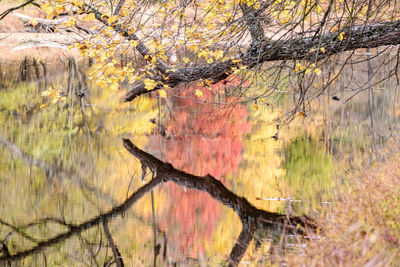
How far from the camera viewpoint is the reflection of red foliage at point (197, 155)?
6676mm

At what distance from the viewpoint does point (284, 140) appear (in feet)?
38.7

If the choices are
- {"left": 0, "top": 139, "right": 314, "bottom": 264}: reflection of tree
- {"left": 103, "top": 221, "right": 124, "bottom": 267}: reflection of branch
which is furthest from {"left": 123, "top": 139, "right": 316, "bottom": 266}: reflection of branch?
{"left": 103, "top": 221, "right": 124, "bottom": 267}: reflection of branch

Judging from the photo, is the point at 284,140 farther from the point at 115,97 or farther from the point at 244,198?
the point at 115,97

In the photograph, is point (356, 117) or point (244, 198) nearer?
point (244, 198)

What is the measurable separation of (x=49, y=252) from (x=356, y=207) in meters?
3.37

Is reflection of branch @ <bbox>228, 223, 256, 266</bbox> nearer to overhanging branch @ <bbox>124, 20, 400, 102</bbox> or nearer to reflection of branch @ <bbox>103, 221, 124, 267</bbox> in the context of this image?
reflection of branch @ <bbox>103, 221, 124, 267</bbox>

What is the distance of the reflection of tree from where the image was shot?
6.07 meters

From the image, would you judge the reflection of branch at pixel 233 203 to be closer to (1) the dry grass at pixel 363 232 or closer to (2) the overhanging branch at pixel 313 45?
(1) the dry grass at pixel 363 232

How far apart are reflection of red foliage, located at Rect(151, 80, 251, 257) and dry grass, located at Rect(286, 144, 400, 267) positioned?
1.48 meters

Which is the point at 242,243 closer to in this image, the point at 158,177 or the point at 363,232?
the point at 363,232

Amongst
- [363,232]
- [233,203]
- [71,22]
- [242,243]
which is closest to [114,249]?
[242,243]

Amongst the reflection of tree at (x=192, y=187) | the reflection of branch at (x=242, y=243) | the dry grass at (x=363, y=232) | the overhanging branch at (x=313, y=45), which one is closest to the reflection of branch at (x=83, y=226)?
the reflection of tree at (x=192, y=187)

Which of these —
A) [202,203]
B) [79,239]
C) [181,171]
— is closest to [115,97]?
[181,171]

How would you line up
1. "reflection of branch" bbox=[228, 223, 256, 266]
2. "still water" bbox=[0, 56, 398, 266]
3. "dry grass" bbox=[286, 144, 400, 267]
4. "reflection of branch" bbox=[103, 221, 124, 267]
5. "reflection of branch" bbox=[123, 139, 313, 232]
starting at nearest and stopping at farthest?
"dry grass" bbox=[286, 144, 400, 267] < "reflection of branch" bbox=[228, 223, 256, 266] < "reflection of branch" bbox=[103, 221, 124, 267] < "still water" bbox=[0, 56, 398, 266] < "reflection of branch" bbox=[123, 139, 313, 232]
